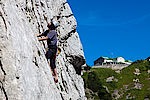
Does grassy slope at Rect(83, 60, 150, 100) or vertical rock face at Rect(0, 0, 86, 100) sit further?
grassy slope at Rect(83, 60, 150, 100)

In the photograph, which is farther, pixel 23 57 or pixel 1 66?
pixel 23 57

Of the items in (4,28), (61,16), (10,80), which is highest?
(61,16)

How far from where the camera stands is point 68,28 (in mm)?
16578

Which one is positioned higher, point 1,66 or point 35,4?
point 35,4

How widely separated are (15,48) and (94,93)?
51721 mm

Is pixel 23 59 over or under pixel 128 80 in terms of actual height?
under

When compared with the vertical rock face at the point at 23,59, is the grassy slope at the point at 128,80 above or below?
above

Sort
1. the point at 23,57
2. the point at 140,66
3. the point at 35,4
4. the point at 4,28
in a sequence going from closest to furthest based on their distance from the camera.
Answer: the point at 4,28 < the point at 23,57 < the point at 35,4 < the point at 140,66

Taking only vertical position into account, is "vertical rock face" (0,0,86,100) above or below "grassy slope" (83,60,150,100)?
below

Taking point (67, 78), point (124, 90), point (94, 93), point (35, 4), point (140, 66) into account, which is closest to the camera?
point (35, 4)

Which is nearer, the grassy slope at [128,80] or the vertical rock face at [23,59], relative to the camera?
the vertical rock face at [23,59]

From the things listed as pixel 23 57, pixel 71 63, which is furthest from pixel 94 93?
pixel 23 57

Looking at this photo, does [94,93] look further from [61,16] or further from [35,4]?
[35,4]

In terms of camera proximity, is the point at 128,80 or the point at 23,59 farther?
the point at 128,80
